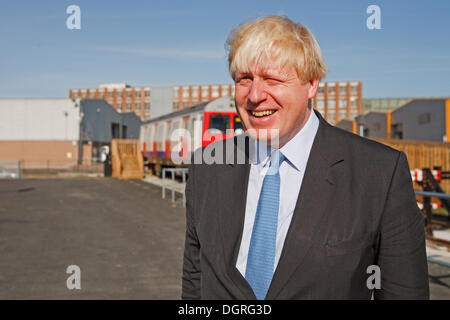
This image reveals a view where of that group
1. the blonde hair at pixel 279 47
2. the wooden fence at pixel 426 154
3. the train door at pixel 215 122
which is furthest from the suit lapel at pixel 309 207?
the train door at pixel 215 122

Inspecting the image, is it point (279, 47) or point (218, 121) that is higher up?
point (218, 121)

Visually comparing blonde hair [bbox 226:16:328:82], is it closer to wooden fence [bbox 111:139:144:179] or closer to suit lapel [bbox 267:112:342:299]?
suit lapel [bbox 267:112:342:299]

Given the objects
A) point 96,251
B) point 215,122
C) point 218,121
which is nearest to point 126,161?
point 215,122

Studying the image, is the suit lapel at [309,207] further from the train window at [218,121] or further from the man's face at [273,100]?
the train window at [218,121]

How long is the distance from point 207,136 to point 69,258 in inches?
484

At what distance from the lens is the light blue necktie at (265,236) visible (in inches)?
67.1

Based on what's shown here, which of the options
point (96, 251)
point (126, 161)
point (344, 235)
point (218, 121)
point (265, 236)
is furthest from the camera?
point (126, 161)

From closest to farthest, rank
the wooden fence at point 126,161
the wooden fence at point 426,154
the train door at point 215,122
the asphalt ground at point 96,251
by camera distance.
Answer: the asphalt ground at point 96,251
the wooden fence at point 426,154
the train door at point 215,122
the wooden fence at point 126,161

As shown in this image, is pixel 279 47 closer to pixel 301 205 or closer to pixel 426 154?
pixel 301 205

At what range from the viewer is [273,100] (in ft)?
5.66

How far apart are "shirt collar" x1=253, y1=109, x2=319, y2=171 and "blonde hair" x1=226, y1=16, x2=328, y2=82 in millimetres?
205

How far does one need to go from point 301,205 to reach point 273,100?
41 centimetres

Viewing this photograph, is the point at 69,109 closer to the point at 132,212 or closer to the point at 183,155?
the point at 183,155
